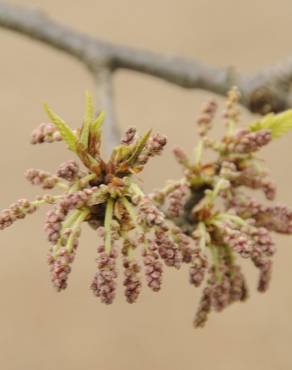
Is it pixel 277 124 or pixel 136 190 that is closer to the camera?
pixel 136 190

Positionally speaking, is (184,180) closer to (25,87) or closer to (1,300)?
(1,300)

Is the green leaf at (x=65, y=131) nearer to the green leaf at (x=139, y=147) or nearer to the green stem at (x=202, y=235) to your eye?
the green leaf at (x=139, y=147)

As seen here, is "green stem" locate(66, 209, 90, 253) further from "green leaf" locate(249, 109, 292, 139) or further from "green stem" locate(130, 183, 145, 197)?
"green leaf" locate(249, 109, 292, 139)

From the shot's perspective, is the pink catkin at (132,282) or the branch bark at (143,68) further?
the branch bark at (143,68)

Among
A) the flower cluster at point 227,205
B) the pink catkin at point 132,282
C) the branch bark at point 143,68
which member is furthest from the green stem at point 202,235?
the branch bark at point 143,68

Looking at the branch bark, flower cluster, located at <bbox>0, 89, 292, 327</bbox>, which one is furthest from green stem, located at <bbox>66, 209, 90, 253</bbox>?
the branch bark

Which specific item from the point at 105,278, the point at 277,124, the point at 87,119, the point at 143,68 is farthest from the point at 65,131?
the point at 143,68

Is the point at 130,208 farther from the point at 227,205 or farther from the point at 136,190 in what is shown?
the point at 227,205

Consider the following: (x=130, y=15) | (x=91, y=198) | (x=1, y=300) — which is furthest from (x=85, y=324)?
(x=91, y=198)
